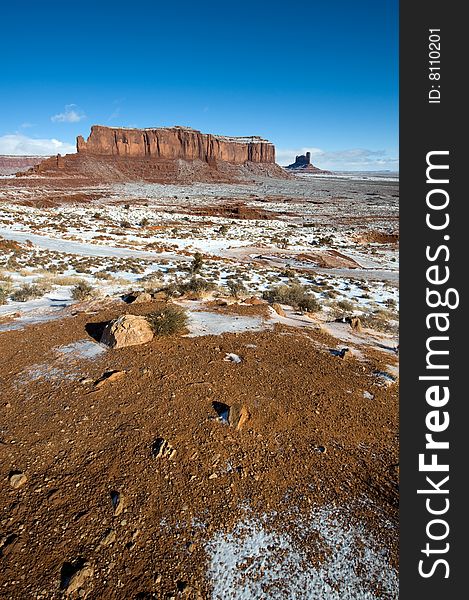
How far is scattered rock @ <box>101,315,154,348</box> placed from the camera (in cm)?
Answer: 634

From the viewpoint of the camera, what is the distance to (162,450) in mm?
3852

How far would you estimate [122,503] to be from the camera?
3.24 meters

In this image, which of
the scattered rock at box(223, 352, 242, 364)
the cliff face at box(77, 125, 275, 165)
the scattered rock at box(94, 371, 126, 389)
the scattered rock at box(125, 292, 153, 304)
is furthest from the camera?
the cliff face at box(77, 125, 275, 165)

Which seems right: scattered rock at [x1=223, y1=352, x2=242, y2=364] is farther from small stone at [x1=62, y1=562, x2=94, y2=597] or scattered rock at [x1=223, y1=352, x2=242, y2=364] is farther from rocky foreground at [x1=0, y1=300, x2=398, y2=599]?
small stone at [x1=62, y1=562, x2=94, y2=597]

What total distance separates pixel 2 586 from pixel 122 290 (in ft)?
35.5

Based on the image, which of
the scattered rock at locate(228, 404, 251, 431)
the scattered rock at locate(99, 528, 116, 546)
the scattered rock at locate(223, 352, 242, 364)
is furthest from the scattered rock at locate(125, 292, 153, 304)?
the scattered rock at locate(99, 528, 116, 546)

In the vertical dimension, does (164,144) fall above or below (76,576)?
above

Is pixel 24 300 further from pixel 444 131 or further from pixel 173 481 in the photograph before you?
pixel 444 131

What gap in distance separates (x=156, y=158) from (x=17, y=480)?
134 meters

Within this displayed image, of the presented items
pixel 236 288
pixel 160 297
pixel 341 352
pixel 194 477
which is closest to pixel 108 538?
pixel 194 477

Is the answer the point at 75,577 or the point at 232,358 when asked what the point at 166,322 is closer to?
the point at 232,358

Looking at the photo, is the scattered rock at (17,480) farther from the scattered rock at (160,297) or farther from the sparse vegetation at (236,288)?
the sparse vegetation at (236,288)

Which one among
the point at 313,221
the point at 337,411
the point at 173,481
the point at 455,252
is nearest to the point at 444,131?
the point at 455,252

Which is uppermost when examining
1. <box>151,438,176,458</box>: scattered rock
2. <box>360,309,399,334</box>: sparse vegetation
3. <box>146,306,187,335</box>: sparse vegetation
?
<box>146,306,187,335</box>: sparse vegetation
